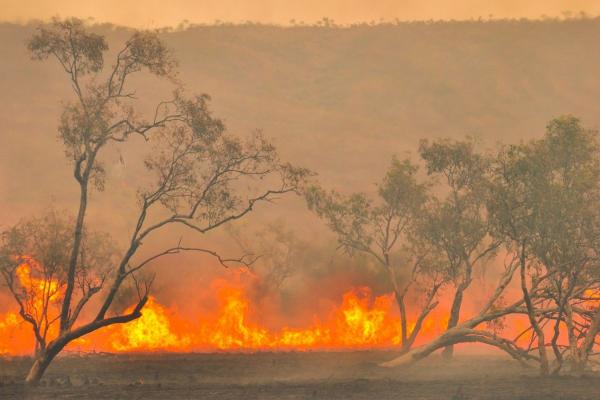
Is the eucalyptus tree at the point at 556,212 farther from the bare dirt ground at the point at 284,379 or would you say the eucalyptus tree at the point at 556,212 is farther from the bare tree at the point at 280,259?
the bare tree at the point at 280,259

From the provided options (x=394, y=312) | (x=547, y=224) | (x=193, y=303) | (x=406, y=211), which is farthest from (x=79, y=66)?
(x=394, y=312)

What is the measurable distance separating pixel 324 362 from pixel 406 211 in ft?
44.0

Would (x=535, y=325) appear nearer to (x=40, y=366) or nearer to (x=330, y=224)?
(x=40, y=366)

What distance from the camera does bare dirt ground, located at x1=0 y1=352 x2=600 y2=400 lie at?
44000mm

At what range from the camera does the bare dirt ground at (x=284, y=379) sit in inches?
1732

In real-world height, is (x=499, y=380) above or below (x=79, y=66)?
below

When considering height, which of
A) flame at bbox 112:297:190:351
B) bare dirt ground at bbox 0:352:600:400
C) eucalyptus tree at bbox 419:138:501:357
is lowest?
bare dirt ground at bbox 0:352:600:400

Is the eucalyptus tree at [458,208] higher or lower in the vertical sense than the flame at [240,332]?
higher

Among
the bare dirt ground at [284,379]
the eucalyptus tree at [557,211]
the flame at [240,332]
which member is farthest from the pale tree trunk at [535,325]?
the flame at [240,332]

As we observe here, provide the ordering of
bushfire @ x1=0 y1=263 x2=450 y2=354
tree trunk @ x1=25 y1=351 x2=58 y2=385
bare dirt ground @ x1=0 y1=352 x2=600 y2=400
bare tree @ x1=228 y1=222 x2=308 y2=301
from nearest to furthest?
1. bare dirt ground @ x1=0 y1=352 x2=600 y2=400
2. tree trunk @ x1=25 y1=351 x2=58 y2=385
3. bushfire @ x1=0 y1=263 x2=450 y2=354
4. bare tree @ x1=228 y1=222 x2=308 y2=301

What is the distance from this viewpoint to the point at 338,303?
11194 centimetres

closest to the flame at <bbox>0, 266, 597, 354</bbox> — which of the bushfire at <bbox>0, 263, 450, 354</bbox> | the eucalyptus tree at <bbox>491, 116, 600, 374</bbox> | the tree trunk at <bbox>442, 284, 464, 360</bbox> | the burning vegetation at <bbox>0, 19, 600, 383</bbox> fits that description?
the bushfire at <bbox>0, 263, 450, 354</bbox>

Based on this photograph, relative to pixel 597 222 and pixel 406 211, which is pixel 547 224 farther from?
pixel 406 211

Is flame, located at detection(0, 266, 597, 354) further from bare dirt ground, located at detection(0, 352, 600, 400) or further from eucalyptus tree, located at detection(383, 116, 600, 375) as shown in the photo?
eucalyptus tree, located at detection(383, 116, 600, 375)
